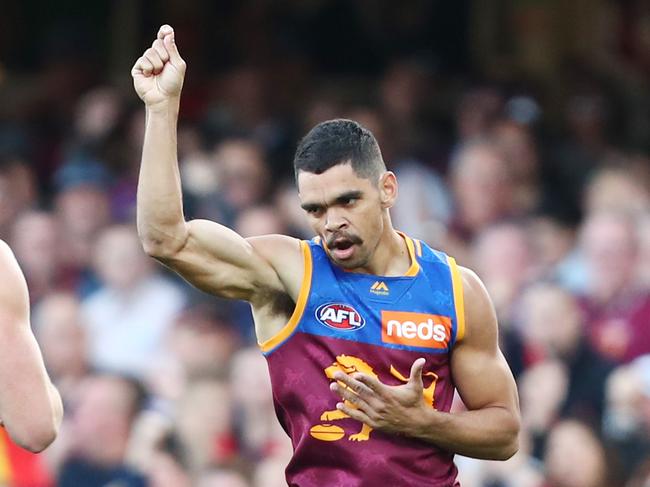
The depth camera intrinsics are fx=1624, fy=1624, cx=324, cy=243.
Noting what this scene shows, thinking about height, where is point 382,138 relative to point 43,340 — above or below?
above

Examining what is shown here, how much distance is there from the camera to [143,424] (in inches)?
338

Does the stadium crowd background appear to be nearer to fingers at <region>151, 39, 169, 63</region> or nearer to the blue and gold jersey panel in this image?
the blue and gold jersey panel

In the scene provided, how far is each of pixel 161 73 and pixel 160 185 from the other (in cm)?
33

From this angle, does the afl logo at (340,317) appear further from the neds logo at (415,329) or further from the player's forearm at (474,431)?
the player's forearm at (474,431)

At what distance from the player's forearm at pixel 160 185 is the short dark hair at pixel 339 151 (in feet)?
1.34

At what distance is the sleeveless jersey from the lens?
16.0 feet

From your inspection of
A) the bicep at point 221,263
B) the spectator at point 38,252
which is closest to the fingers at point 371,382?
the bicep at point 221,263

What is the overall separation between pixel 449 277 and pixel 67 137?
661 centimetres

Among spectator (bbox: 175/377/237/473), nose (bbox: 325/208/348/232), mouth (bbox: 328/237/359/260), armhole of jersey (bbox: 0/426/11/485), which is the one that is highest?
nose (bbox: 325/208/348/232)

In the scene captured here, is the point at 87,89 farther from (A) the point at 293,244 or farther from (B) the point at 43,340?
(A) the point at 293,244

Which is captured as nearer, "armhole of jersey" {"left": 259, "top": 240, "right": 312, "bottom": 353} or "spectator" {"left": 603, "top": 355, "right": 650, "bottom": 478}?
"armhole of jersey" {"left": 259, "top": 240, "right": 312, "bottom": 353}

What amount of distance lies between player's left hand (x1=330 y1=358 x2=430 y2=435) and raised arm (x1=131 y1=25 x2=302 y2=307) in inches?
16.6

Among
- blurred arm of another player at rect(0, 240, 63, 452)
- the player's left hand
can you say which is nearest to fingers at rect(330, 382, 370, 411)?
the player's left hand

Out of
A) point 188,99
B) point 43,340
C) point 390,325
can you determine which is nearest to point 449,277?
point 390,325
